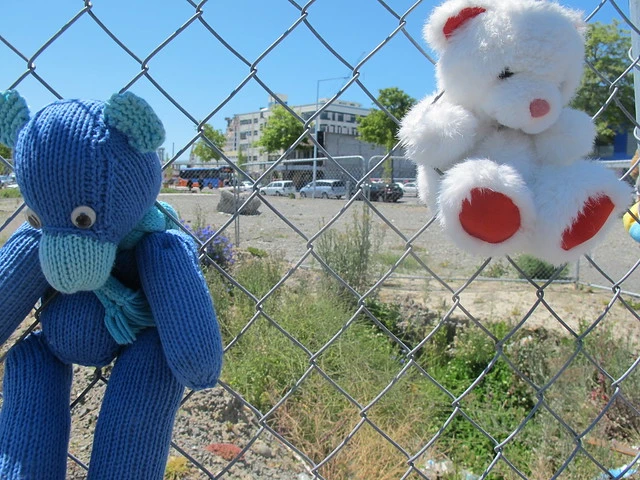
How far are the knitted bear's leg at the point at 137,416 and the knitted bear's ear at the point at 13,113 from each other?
366 millimetres

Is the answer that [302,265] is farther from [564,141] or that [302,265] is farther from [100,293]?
[100,293]

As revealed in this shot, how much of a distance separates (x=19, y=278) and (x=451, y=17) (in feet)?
2.92

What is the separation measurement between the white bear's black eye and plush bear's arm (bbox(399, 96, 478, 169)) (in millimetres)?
85

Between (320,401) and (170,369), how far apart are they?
193cm

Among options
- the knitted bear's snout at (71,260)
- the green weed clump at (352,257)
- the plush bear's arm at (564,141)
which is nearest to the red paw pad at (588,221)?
the plush bear's arm at (564,141)

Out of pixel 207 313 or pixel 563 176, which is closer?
pixel 207 313

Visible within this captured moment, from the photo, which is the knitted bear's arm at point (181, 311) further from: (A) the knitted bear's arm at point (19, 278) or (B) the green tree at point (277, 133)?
(B) the green tree at point (277, 133)

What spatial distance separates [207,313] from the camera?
822 mm

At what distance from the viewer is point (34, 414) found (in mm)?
844

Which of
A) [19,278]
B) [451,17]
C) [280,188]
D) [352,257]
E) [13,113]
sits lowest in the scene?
[280,188]

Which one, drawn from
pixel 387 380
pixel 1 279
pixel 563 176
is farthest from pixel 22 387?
pixel 387 380

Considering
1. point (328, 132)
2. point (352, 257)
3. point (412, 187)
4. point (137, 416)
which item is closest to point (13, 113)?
point (137, 416)

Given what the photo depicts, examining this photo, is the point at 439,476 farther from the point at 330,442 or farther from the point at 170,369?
the point at 170,369

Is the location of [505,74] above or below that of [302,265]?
above
